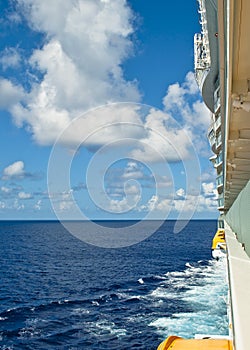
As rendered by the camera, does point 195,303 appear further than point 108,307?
No

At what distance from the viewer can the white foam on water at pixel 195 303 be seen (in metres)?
25.8

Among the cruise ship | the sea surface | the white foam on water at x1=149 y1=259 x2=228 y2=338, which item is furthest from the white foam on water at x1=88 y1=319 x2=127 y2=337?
the cruise ship

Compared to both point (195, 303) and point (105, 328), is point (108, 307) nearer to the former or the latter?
point (105, 328)

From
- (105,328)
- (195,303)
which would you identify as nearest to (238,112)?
(105,328)

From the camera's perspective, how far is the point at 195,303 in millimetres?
33438

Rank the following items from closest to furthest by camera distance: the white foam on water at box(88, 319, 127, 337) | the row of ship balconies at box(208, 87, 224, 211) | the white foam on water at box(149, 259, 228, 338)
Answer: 1. the white foam on water at box(149, 259, 228, 338)
2. the white foam on water at box(88, 319, 127, 337)
3. the row of ship balconies at box(208, 87, 224, 211)

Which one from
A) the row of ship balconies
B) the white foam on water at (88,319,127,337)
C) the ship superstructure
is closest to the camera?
the ship superstructure

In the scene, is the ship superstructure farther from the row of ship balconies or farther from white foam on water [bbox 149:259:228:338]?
the row of ship balconies

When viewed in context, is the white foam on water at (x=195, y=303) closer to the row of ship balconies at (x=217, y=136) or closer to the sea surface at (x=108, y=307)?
the sea surface at (x=108, y=307)

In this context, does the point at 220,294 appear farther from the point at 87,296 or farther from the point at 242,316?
the point at 242,316

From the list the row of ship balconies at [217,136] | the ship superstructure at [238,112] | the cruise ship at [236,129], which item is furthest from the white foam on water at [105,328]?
the ship superstructure at [238,112]

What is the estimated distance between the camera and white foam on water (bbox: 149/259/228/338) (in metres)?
25.8

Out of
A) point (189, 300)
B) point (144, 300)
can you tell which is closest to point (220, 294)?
point (189, 300)

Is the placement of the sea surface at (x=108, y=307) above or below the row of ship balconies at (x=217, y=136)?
below
